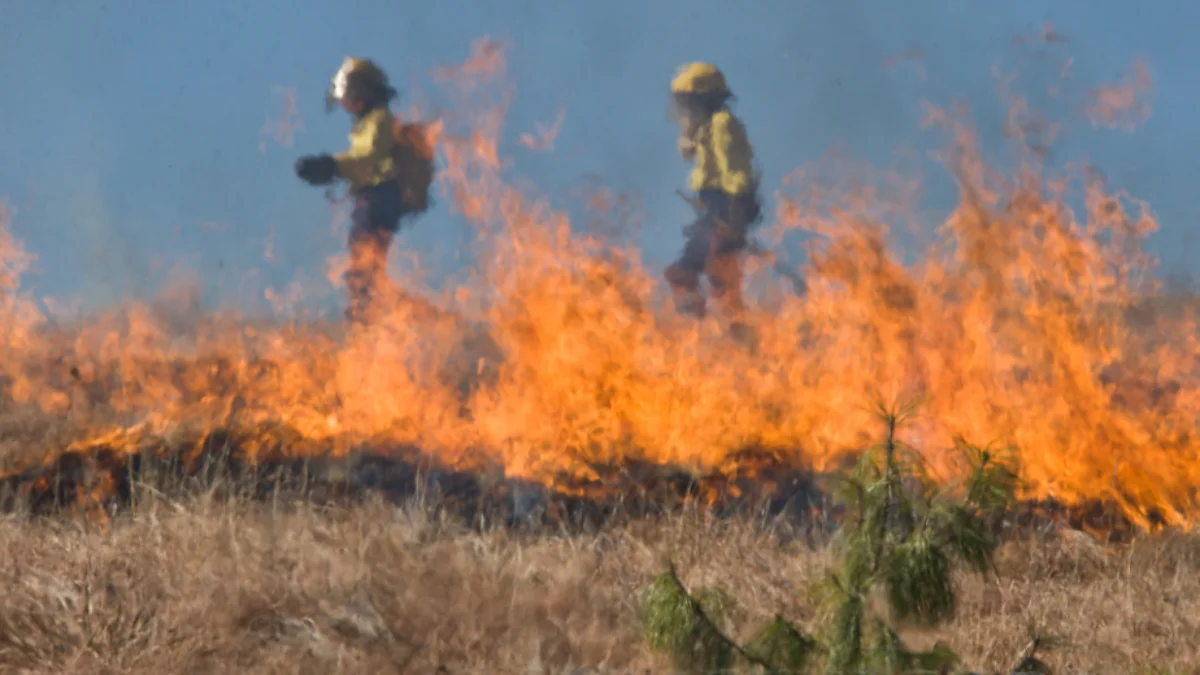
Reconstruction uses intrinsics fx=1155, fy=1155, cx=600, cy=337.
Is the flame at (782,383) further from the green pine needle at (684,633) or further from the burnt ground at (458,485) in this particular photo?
the green pine needle at (684,633)

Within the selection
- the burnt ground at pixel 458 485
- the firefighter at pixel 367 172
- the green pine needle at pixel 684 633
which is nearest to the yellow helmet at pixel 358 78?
the firefighter at pixel 367 172

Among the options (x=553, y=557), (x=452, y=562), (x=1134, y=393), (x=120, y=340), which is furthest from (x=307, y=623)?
(x=120, y=340)

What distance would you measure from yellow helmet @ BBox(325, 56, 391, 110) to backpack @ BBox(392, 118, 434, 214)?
41 cm

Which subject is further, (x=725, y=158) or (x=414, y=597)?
(x=725, y=158)

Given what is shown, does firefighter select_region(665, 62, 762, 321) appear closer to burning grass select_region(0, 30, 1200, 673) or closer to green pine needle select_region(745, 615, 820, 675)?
burning grass select_region(0, 30, 1200, 673)

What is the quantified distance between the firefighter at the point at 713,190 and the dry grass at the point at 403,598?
201 inches

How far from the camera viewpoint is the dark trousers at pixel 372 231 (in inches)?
413

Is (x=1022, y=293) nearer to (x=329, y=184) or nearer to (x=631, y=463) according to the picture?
(x=631, y=463)

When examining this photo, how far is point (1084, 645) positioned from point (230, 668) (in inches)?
123

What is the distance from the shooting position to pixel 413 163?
34.7ft

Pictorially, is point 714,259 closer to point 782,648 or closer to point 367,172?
point 367,172

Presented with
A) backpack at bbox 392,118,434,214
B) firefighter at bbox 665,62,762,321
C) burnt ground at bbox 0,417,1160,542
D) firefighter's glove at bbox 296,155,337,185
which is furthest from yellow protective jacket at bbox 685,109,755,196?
burnt ground at bbox 0,417,1160,542

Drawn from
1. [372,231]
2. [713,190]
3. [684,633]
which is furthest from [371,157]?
[684,633]

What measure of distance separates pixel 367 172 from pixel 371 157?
140 millimetres
